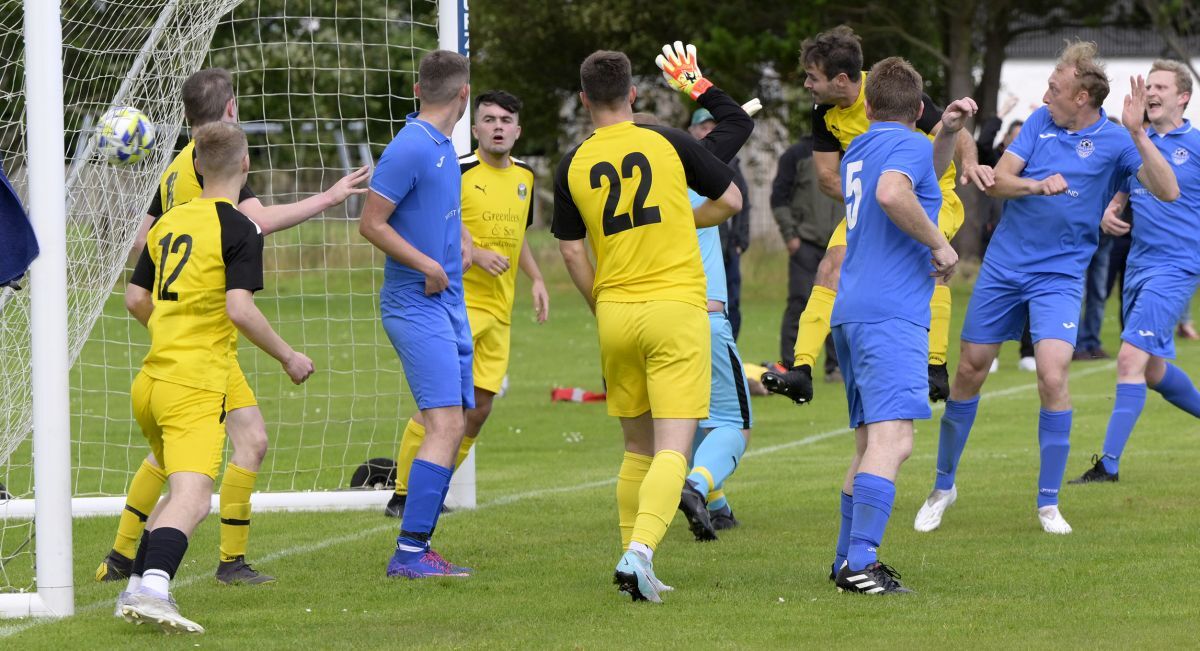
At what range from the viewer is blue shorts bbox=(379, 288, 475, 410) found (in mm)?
6594

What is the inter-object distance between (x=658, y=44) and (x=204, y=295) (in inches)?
875

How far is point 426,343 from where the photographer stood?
21.6ft

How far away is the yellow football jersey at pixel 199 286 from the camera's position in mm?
5676

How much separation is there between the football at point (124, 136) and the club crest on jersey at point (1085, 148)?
4.63 metres

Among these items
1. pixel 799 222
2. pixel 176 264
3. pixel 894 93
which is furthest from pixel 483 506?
pixel 799 222

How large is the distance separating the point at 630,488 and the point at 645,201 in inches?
48.8

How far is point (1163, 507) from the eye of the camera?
795 cm

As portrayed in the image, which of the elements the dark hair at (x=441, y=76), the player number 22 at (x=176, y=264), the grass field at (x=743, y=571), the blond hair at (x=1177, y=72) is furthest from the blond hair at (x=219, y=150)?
the blond hair at (x=1177, y=72)

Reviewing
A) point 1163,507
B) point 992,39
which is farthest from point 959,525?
point 992,39

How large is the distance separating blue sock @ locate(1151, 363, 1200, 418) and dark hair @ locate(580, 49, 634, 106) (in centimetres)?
439

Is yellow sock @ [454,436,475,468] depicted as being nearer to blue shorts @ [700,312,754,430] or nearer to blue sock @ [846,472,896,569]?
blue shorts @ [700,312,754,430]

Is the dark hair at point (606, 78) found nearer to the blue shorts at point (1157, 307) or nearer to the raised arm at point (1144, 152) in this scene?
the raised arm at point (1144, 152)

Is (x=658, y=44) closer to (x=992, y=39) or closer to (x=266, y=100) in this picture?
(x=992, y=39)

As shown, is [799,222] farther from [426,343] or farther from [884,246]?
[884,246]
